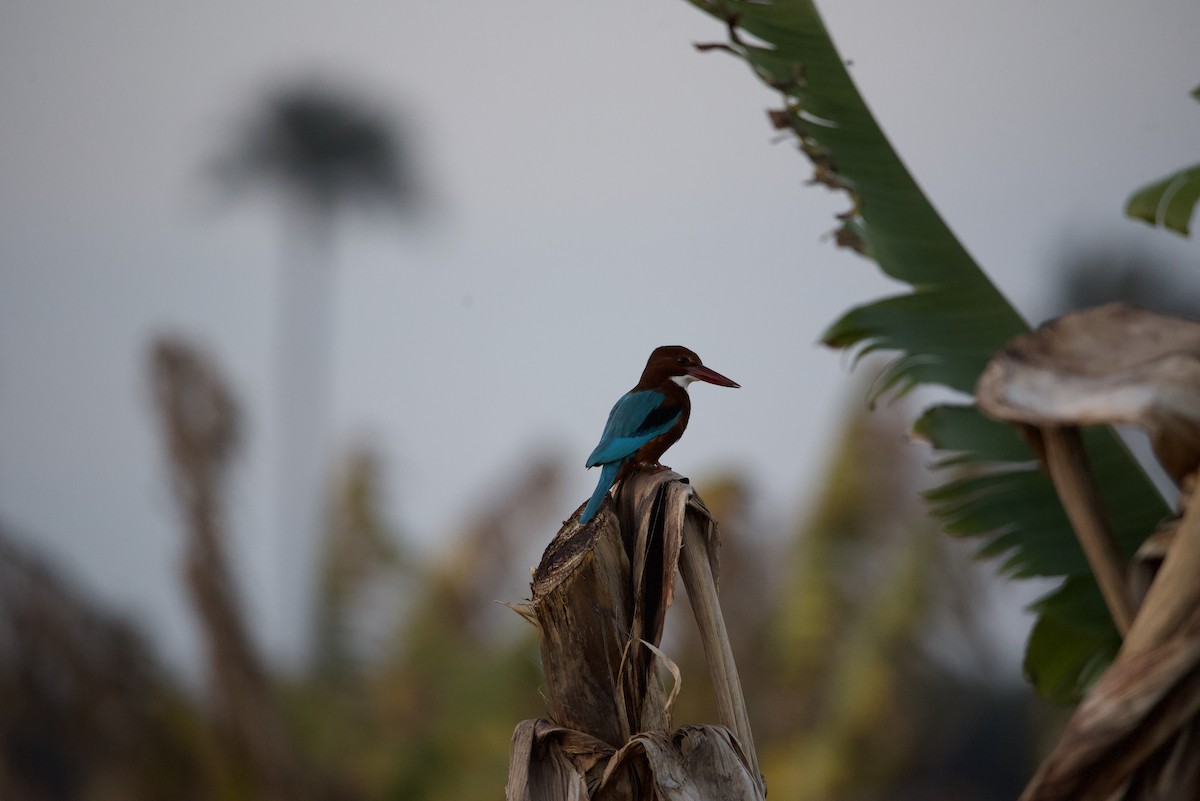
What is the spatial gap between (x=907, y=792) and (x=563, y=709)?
1409cm

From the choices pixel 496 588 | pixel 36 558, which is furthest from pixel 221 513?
pixel 496 588

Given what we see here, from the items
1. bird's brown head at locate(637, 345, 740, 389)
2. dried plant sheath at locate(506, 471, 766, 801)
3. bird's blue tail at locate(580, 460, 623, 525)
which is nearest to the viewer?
dried plant sheath at locate(506, 471, 766, 801)

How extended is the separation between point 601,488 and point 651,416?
32 cm

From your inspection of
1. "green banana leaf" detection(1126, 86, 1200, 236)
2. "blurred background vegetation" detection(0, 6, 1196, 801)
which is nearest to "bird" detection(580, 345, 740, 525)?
"green banana leaf" detection(1126, 86, 1200, 236)

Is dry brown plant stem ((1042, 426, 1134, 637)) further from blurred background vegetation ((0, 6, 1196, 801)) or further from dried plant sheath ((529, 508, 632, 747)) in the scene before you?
blurred background vegetation ((0, 6, 1196, 801))

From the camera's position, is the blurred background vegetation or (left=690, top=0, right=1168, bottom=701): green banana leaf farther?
the blurred background vegetation

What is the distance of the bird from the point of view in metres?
2.27

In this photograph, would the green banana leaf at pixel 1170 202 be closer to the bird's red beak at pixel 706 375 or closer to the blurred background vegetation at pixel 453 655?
the bird's red beak at pixel 706 375

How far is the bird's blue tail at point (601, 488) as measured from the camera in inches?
74.2

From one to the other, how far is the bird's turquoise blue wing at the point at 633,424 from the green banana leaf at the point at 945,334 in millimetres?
387

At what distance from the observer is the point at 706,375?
2.58m

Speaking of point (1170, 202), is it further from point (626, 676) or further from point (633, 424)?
point (626, 676)

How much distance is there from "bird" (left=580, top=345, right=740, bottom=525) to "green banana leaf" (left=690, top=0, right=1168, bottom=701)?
0.34 m

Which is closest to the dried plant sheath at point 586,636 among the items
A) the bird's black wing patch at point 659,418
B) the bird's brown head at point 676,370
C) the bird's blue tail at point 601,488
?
the bird's blue tail at point 601,488
